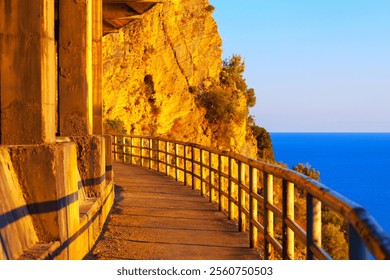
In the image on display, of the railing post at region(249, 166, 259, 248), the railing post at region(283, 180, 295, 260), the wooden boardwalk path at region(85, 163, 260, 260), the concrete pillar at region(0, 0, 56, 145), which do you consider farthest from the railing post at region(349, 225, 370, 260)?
the railing post at region(249, 166, 259, 248)

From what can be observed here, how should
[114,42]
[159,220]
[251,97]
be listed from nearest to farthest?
[159,220] < [114,42] < [251,97]

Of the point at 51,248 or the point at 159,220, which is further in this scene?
the point at 159,220

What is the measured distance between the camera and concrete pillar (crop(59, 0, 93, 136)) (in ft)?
30.1

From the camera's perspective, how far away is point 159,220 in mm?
10578

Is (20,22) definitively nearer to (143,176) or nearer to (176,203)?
(176,203)

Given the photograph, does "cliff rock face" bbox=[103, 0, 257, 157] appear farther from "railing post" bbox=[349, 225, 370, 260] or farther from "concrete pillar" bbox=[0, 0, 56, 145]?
"railing post" bbox=[349, 225, 370, 260]

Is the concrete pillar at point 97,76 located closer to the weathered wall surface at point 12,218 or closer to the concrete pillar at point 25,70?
the concrete pillar at point 25,70

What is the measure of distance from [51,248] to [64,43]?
415 cm

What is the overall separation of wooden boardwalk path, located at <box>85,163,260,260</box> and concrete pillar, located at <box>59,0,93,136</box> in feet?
5.43

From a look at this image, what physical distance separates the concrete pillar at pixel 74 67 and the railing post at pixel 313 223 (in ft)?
17.1

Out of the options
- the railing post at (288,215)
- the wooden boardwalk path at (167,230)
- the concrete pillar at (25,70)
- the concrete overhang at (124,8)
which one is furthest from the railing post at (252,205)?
the concrete overhang at (124,8)

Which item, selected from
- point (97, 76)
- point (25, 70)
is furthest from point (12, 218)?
Answer: point (97, 76)

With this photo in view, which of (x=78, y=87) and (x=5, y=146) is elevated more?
(x=78, y=87)

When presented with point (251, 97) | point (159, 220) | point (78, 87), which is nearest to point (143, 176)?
point (159, 220)
